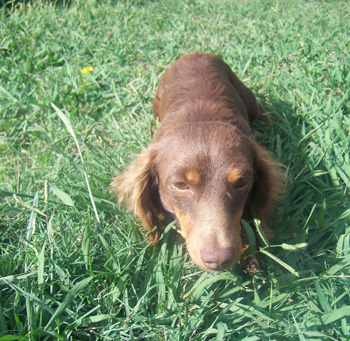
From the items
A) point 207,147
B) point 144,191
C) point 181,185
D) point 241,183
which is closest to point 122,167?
point 144,191

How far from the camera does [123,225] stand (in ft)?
9.64

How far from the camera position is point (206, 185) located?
2.31m

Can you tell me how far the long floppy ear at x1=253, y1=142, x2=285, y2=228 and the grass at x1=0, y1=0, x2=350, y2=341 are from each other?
0.45 feet

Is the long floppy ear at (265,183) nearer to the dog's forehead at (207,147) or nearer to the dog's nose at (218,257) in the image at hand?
the dog's forehead at (207,147)

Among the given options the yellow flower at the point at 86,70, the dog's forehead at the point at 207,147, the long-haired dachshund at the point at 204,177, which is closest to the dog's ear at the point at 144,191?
the long-haired dachshund at the point at 204,177

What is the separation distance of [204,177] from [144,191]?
25.4 inches

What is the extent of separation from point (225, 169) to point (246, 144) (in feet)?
1.18

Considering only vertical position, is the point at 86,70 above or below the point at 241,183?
below

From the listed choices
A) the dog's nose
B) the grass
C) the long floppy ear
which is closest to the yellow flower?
Result: the grass

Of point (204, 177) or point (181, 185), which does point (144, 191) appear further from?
point (204, 177)

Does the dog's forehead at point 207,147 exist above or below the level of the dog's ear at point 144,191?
above

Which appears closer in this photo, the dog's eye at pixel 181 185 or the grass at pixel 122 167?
the grass at pixel 122 167

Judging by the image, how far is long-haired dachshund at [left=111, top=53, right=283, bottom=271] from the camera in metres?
2.21

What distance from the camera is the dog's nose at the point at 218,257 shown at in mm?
2033
